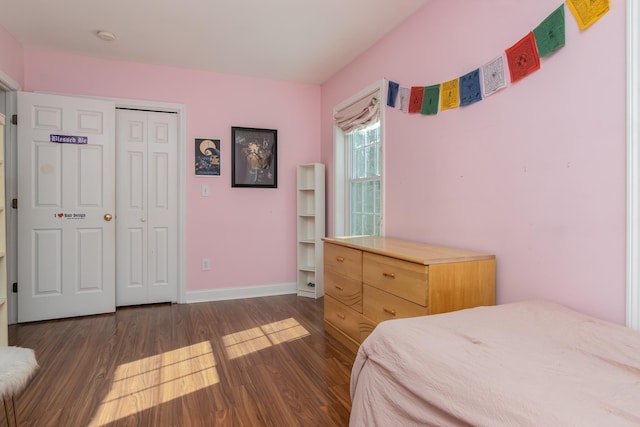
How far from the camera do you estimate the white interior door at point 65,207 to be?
3203mm

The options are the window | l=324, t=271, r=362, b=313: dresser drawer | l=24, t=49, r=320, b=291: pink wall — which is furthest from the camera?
l=24, t=49, r=320, b=291: pink wall

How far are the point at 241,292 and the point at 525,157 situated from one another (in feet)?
10.4

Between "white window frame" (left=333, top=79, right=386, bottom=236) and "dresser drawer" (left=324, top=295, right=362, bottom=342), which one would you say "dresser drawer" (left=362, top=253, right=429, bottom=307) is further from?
"white window frame" (left=333, top=79, right=386, bottom=236)

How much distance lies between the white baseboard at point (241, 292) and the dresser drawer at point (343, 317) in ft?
4.60

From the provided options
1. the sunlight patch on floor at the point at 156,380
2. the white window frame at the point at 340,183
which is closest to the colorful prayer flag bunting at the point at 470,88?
the white window frame at the point at 340,183

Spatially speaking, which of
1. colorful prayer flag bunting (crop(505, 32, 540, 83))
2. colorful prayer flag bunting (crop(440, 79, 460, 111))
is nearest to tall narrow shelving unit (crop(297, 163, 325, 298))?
colorful prayer flag bunting (crop(440, 79, 460, 111))

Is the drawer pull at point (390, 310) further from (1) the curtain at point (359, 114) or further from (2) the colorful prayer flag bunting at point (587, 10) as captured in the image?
(1) the curtain at point (359, 114)

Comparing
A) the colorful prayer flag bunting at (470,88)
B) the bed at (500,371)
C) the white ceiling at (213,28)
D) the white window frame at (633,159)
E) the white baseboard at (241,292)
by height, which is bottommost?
the white baseboard at (241,292)

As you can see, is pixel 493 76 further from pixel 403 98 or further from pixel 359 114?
pixel 359 114

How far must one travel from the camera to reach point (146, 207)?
3.74 m

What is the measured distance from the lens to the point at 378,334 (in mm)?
1399

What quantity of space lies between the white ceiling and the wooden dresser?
174cm

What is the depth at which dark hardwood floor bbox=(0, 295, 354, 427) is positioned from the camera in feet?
5.90

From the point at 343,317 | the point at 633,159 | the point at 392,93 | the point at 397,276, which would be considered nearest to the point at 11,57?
the point at 392,93
